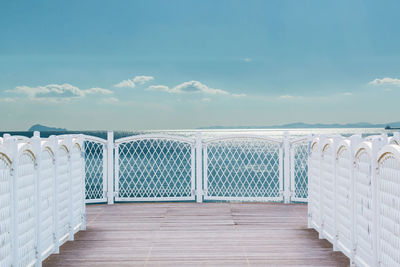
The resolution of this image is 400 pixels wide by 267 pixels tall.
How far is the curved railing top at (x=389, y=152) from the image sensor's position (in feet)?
6.64

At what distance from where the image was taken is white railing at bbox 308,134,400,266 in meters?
2.13

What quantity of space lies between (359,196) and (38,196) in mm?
2330

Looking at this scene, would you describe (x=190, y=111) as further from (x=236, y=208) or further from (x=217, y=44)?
(x=236, y=208)

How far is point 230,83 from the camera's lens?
5284 centimetres

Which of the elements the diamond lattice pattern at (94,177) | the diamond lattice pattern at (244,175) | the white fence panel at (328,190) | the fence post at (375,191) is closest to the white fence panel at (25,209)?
the diamond lattice pattern at (94,177)

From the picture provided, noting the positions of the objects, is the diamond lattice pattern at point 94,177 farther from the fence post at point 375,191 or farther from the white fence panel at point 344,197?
the fence post at point 375,191

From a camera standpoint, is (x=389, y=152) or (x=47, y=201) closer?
(x=389, y=152)

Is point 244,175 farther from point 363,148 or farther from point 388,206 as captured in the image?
point 388,206

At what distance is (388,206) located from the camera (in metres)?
2.16

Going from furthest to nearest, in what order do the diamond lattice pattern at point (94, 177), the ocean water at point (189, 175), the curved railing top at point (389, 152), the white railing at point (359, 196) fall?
the ocean water at point (189, 175), the diamond lattice pattern at point (94, 177), the white railing at point (359, 196), the curved railing top at point (389, 152)

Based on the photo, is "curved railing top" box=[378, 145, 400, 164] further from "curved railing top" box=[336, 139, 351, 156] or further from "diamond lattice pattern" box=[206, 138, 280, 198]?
"diamond lattice pattern" box=[206, 138, 280, 198]

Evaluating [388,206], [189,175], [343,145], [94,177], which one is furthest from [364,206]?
[189,175]

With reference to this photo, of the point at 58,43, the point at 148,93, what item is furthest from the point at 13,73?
the point at 148,93

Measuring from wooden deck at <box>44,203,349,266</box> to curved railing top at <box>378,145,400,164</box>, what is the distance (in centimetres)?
107
